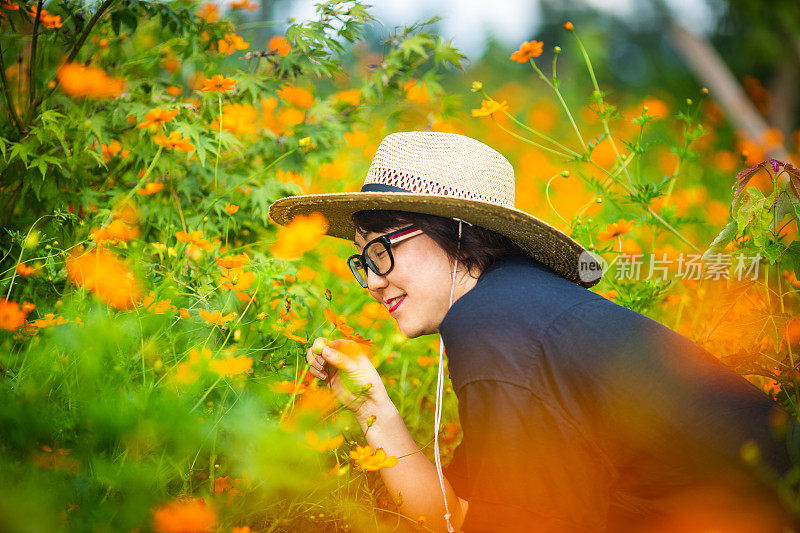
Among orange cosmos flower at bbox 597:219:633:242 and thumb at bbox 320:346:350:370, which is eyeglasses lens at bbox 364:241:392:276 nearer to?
thumb at bbox 320:346:350:370

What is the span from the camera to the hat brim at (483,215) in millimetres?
Answer: 1344

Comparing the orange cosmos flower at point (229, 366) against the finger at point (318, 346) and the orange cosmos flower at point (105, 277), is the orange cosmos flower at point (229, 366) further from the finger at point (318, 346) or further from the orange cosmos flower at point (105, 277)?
the orange cosmos flower at point (105, 277)

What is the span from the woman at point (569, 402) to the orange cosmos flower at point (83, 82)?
101cm

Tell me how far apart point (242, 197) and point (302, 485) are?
1.18m

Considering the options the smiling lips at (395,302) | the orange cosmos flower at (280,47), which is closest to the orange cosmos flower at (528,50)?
the orange cosmos flower at (280,47)

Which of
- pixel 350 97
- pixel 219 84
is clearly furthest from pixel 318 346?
pixel 350 97

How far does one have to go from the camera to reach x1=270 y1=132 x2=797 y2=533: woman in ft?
3.59

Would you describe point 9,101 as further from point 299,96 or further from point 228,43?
point 299,96

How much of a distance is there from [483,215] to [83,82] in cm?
123

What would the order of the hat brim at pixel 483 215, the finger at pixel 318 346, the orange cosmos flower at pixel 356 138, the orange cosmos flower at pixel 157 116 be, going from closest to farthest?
the hat brim at pixel 483 215, the finger at pixel 318 346, the orange cosmos flower at pixel 157 116, the orange cosmos flower at pixel 356 138

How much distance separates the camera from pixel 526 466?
44.9 inches

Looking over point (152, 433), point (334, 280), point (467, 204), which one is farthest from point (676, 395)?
point (334, 280)

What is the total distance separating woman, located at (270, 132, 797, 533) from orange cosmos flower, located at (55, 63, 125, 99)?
1.01 meters

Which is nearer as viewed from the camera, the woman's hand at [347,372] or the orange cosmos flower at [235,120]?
the woman's hand at [347,372]
